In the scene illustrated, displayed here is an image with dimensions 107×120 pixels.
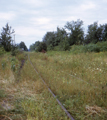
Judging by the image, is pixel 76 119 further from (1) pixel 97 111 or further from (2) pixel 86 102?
(2) pixel 86 102

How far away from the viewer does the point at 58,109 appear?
3.54m

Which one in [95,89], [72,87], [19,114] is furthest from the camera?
[72,87]

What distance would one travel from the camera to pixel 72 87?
5262 mm

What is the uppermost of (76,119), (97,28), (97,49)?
(97,28)

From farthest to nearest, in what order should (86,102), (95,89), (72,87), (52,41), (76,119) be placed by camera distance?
(52,41) < (72,87) < (95,89) < (86,102) < (76,119)

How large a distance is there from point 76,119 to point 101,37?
36.0 metres

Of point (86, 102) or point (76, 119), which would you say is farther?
point (86, 102)

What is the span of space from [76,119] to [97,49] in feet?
53.6

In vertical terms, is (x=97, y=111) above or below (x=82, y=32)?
below

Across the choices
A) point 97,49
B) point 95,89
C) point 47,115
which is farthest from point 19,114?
point 97,49

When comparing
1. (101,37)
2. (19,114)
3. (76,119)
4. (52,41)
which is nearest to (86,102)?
(76,119)

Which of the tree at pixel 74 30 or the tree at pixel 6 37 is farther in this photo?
the tree at pixel 74 30

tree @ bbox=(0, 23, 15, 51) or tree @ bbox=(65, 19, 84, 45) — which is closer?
tree @ bbox=(0, 23, 15, 51)

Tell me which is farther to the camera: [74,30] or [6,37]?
[74,30]
